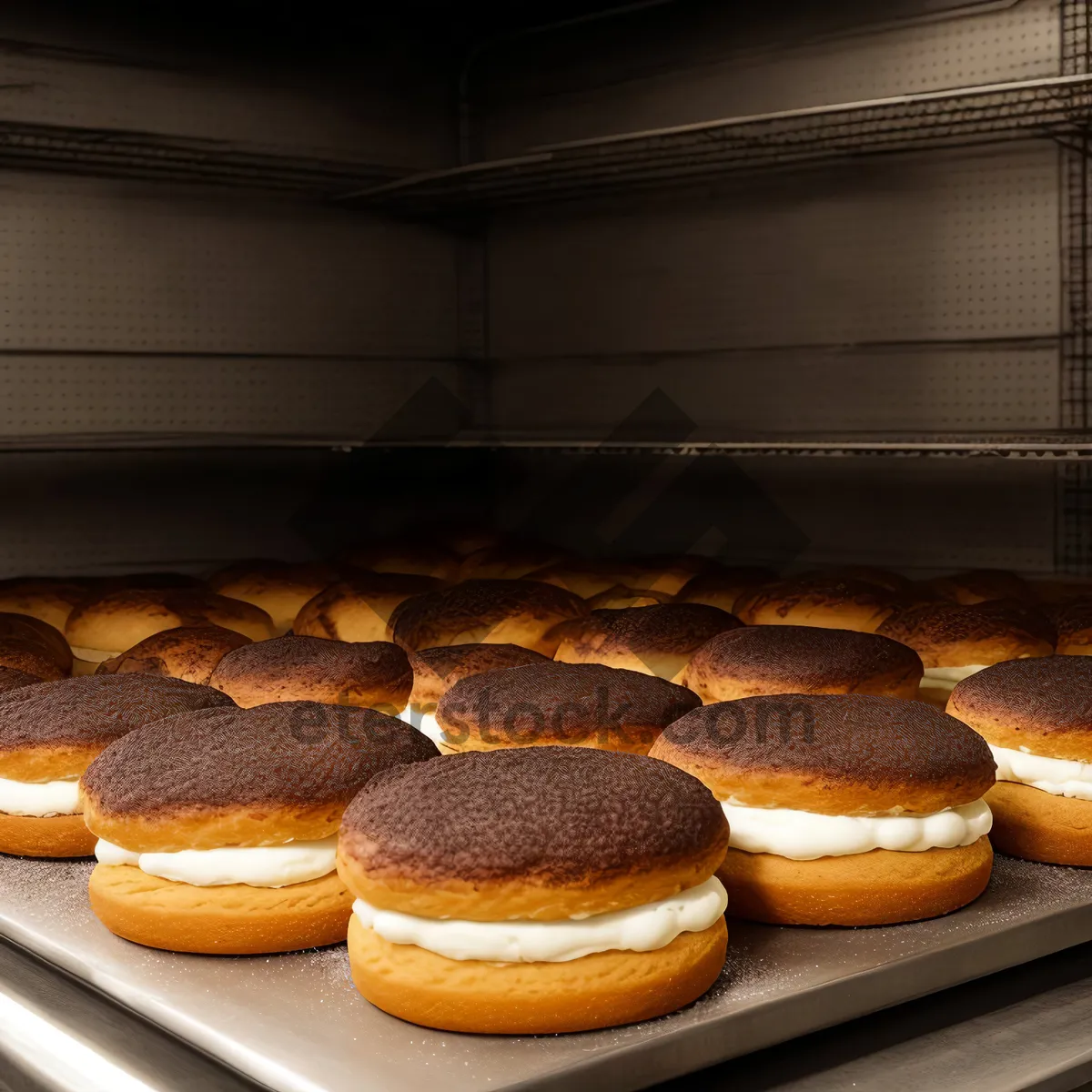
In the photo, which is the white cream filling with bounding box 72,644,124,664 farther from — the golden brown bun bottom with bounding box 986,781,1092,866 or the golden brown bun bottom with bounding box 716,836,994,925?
the golden brown bun bottom with bounding box 986,781,1092,866

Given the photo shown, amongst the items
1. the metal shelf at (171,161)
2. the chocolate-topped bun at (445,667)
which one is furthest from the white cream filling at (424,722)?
the metal shelf at (171,161)

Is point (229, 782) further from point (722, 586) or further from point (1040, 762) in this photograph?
point (722, 586)

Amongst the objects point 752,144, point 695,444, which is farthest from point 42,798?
point 752,144

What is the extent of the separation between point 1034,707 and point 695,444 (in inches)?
60.0

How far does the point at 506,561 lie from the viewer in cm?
273

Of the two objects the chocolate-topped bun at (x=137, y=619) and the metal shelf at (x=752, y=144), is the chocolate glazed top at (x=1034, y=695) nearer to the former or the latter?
the metal shelf at (x=752, y=144)

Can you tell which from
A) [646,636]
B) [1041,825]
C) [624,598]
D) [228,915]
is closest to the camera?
[228,915]

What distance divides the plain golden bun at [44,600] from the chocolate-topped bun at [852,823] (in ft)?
4.85

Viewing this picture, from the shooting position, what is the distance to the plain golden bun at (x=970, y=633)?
1794mm

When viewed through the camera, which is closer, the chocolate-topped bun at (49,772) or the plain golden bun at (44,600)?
the chocolate-topped bun at (49,772)

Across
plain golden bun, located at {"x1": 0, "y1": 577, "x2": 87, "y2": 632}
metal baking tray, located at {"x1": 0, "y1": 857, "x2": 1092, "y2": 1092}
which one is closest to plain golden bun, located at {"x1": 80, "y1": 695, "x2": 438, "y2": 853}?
metal baking tray, located at {"x1": 0, "y1": 857, "x2": 1092, "y2": 1092}

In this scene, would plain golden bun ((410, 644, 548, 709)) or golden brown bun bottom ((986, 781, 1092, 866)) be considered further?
plain golden bun ((410, 644, 548, 709))

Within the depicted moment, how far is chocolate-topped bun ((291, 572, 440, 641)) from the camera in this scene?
2242 millimetres

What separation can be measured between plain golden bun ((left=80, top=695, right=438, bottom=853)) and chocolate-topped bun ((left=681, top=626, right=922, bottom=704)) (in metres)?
0.49
